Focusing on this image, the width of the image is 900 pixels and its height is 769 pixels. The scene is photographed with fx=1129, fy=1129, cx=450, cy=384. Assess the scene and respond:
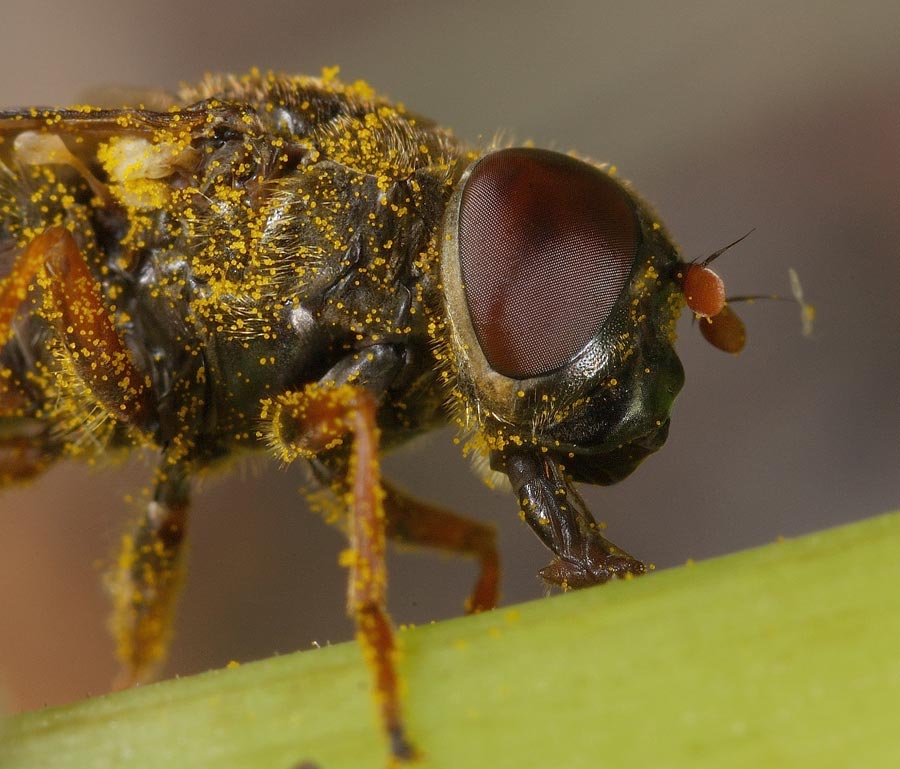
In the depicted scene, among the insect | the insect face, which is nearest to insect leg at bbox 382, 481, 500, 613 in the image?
the insect

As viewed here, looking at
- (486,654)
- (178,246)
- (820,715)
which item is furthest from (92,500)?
(820,715)

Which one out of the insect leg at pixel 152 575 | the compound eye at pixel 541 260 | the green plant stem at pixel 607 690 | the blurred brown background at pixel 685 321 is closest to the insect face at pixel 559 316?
the compound eye at pixel 541 260

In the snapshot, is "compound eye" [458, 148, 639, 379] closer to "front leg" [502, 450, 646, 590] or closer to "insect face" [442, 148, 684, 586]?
"insect face" [442, 148, 684, 586]

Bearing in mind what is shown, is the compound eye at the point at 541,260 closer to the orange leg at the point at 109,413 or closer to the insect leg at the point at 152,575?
the orange leg at the point at 109,413

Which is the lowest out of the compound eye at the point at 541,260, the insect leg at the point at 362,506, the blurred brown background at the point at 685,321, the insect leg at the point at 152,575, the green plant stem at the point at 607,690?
the green plant stem at the point at 607,690

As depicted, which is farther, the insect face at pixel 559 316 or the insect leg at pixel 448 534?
the insect leg at pixel 448 534
